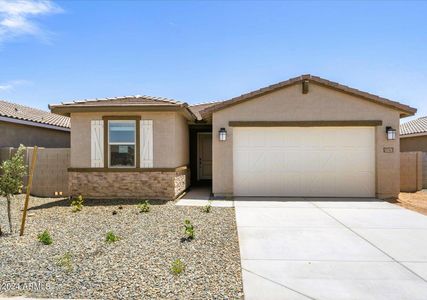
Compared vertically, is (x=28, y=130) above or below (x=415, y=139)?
above

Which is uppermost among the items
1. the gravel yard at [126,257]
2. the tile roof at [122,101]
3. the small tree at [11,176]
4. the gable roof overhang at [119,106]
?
the tile roof at [122,101]

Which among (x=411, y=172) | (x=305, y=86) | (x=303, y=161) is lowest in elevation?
(x=411, y=172)

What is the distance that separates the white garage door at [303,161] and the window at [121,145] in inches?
151

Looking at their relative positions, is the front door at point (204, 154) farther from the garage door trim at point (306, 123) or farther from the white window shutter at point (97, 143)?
the white window shutter at point (97, 143)

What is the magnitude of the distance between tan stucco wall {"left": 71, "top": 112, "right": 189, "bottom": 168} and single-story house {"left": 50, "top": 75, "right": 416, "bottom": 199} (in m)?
0.04

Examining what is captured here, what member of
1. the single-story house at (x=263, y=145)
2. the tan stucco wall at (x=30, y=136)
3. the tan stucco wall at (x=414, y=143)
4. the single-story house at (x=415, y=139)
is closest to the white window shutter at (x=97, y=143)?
the single-story house at (x=263, y=145)

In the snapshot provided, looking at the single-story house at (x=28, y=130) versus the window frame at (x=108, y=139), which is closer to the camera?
the window frame at (x=108, y=139)

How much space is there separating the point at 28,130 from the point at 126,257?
44.2 ft

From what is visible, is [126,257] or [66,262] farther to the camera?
[126,257]

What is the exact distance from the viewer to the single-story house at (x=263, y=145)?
11047mm

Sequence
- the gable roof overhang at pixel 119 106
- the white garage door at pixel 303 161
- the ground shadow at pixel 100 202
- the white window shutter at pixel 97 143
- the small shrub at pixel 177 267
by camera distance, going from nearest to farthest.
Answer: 1. the small shrub at pixel 177 267
2. the ground shadow at pixel 100 202
3. the gable roof overhang at pixel 119 106
4. the white window shutter at pixel 97 143
5. the white garage door at pixel 303 161

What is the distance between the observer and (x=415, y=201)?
37.6 ft

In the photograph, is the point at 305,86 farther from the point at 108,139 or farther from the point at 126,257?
the point at 126,257

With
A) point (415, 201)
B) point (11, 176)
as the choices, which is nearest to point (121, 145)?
point (11, 176)
